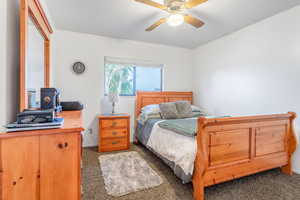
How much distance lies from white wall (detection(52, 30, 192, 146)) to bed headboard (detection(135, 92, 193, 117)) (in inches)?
6.6

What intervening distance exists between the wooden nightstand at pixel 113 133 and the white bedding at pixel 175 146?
65 cm

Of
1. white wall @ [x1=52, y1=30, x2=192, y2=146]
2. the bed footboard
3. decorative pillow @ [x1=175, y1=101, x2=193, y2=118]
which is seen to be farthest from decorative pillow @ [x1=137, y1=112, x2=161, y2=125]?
the bed footboard

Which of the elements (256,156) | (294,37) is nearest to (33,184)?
(256,156)

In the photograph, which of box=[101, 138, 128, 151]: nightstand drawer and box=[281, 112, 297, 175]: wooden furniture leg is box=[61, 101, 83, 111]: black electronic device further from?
box=[281, 112, 297, 175]: wooden furniture leg

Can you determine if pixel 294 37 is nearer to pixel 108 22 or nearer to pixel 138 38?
pixel 138 38

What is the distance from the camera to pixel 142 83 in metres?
3.77

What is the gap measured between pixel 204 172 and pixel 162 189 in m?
0.58

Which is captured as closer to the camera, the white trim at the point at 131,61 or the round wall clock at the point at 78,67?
the round wall clock at the point at 78,67

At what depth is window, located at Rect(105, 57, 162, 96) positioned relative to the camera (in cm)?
348

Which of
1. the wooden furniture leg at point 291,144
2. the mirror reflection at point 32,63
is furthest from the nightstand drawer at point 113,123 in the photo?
the wooden furniture leg at point 291,144

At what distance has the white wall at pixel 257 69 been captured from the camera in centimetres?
219

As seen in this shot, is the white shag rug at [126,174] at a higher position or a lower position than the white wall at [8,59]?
lower

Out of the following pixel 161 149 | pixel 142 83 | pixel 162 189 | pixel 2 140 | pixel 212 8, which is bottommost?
pixel 162 189

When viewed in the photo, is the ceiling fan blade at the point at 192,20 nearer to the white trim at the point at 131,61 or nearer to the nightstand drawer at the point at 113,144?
the white trim at the point at 131,61
